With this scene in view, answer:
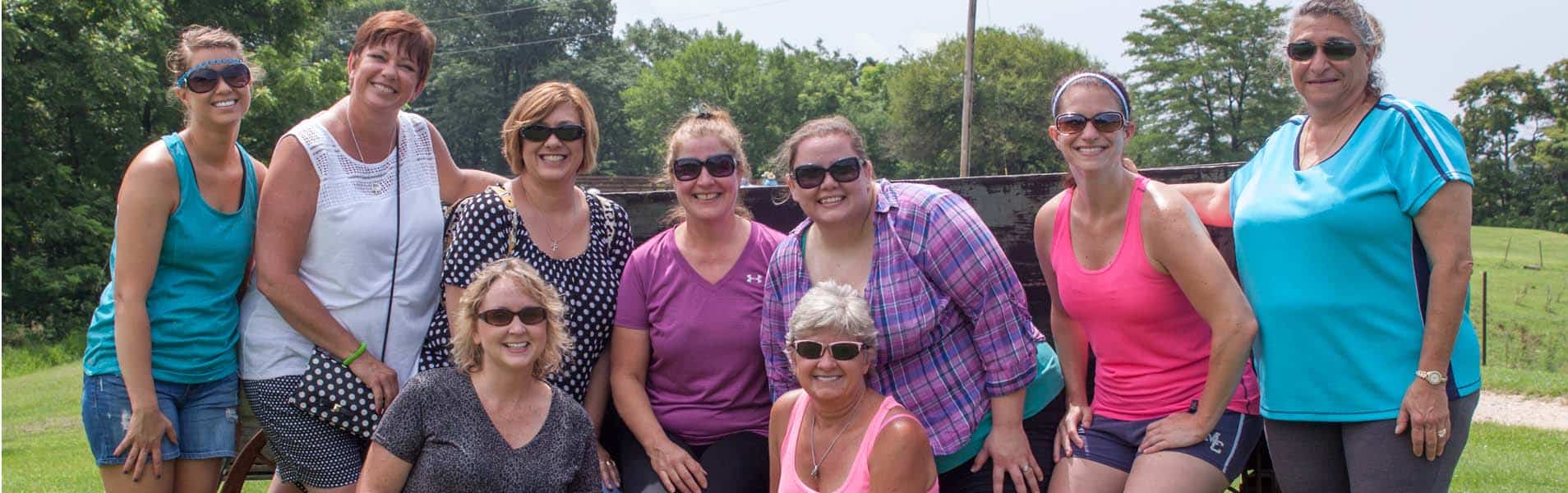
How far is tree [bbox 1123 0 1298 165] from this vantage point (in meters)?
57.8

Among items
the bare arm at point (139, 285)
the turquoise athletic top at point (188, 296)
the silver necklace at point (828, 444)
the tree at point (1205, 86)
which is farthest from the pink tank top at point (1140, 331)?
the tree at point (1205, 86)

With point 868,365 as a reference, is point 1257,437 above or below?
below

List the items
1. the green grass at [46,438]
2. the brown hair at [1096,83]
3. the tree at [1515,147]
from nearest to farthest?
the brown hair at [1096,83]
the green grass at [46,438]
the tree at [1515,147]

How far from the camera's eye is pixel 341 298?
355 centimetres

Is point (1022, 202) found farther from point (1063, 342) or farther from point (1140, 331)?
point (1140, 331)

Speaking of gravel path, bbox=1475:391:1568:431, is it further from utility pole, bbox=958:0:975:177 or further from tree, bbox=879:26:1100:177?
tree, bbox=879:26:1100:177

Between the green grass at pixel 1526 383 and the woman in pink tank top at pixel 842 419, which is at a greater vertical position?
the woman in pink tank top at pixel 842 419

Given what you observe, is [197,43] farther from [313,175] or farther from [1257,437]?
[1257,437]

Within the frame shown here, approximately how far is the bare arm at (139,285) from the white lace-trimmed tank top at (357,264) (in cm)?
28

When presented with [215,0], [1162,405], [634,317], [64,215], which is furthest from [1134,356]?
[215,0]

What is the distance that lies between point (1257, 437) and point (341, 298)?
2739 millimetres

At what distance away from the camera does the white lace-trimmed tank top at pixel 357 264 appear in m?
3.51

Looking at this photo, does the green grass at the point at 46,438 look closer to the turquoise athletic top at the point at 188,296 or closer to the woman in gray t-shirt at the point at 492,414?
the turquoise athletic top at the point at 188,296

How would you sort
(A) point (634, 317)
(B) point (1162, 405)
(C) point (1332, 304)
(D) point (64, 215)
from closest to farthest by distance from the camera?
(C) point (1332, 304) → (B) point (1162, 405) → (A) point (634, 317) → (D) point (64, 215)
